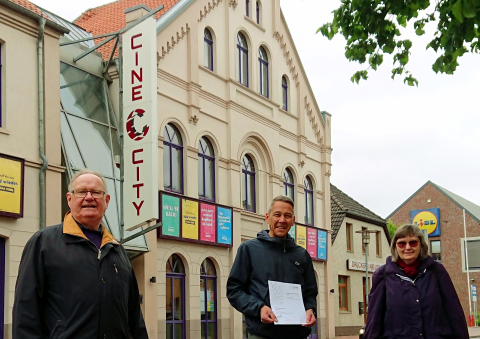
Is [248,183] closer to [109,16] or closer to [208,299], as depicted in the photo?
[208,299]

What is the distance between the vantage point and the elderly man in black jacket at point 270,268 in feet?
21.3

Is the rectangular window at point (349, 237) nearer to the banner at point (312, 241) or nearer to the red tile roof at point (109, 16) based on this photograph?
the banner at point (312, 241)

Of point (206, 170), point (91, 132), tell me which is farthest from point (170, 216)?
point (91, 132)

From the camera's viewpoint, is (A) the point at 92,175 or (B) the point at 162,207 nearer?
(A) the point at 92,175

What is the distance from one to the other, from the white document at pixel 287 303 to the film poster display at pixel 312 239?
947 inches

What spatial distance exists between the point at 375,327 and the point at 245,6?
953 inches

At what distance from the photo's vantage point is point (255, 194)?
29.1 metres

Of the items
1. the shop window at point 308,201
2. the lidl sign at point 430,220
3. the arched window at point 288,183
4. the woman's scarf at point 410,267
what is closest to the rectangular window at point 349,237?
the shop window at point 308,201

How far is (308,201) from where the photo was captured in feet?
109

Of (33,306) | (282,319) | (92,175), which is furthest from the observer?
(282,319)

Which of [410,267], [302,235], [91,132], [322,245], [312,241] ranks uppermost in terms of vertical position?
[91,132]

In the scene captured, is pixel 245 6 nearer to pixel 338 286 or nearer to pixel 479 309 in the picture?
pixel 338 286

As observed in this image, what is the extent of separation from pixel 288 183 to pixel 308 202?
2.07 metres

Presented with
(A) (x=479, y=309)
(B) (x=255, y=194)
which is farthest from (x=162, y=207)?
(A) (x=479, y=309)
